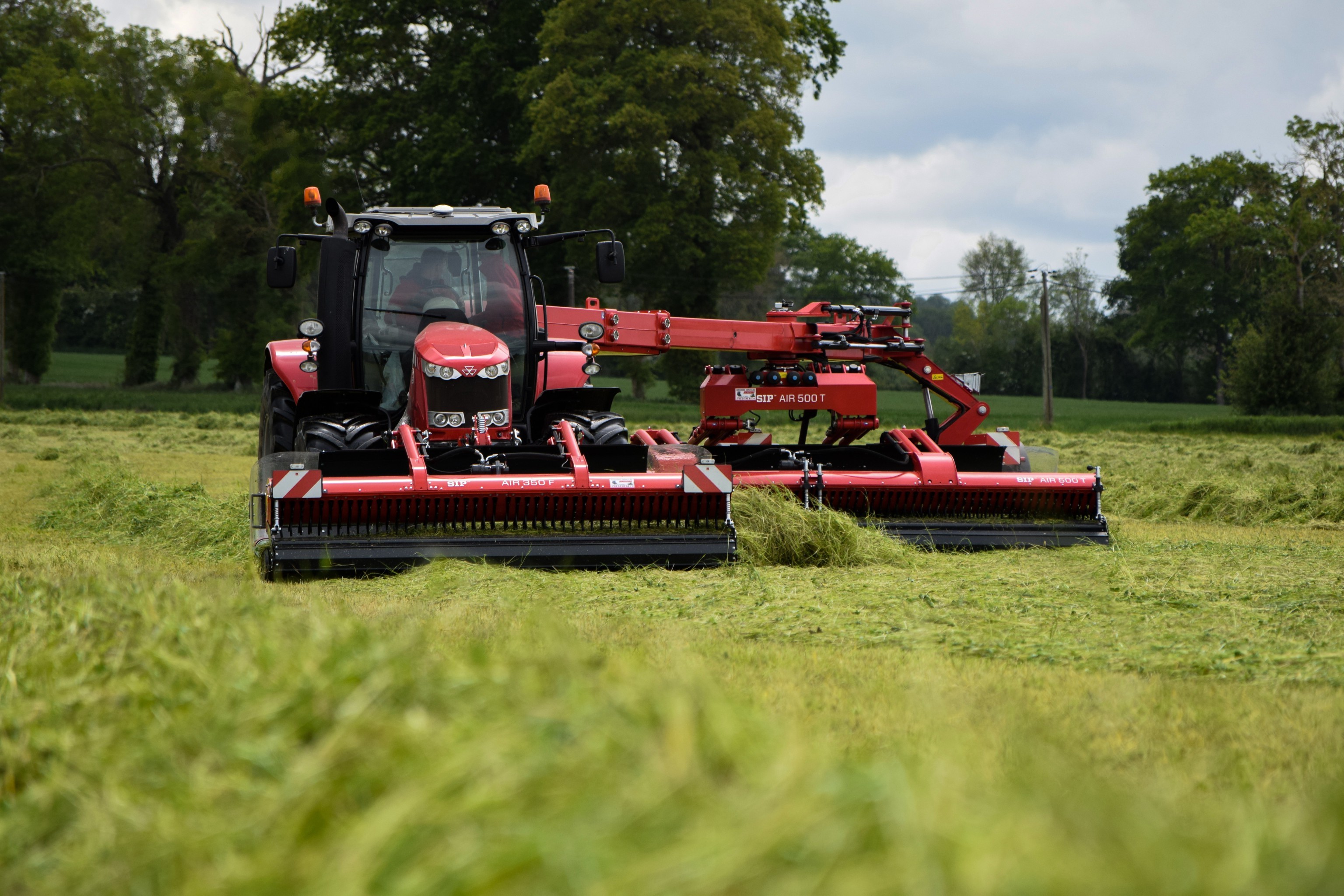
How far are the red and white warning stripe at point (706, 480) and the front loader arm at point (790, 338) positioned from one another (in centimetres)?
265

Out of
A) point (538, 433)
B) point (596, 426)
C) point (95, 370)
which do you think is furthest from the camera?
point (95, 370)

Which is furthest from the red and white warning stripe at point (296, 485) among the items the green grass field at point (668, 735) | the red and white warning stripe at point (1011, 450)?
the red and white warning stripe at point (1011, 450)

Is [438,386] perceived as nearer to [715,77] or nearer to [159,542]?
[159,542]

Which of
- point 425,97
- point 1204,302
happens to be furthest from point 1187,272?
point 425,97

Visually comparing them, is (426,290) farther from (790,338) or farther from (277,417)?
(790,338)

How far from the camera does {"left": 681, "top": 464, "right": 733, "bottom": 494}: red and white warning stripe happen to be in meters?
7.15

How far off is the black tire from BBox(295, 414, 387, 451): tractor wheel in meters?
1.18

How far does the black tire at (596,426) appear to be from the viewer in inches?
324

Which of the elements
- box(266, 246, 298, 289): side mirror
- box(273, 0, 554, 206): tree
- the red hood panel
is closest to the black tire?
the red hood panel

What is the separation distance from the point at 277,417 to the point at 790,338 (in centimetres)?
392

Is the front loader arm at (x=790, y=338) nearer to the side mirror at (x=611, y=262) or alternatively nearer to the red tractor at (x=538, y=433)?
the red tractor at (x=538, y=433)

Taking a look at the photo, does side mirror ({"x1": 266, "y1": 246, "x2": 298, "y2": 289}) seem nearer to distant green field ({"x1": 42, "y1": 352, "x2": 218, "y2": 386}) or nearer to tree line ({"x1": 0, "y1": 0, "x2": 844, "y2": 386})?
tree line ({"x1": 0, "y1": 0, "x2": 844, "y2": 386})

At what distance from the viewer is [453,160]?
1217 inches

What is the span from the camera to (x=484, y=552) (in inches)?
264
